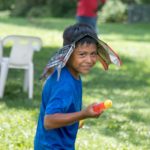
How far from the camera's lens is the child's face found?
3.66 meters

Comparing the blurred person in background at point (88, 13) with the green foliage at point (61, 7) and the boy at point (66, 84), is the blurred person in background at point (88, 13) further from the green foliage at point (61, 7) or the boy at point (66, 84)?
the green foliage at point (61, 7)

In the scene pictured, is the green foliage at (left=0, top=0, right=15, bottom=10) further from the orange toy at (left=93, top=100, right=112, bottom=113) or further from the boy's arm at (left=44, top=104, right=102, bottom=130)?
the orange toy at (left=93, top=100, right=112, bottom=113)

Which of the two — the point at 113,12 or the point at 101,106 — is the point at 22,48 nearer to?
the point at 101,106

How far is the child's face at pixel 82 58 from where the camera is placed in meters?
3.66

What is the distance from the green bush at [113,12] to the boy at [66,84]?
33.1 metres

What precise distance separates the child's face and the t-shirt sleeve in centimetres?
18

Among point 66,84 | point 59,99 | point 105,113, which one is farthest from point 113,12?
point 59,99

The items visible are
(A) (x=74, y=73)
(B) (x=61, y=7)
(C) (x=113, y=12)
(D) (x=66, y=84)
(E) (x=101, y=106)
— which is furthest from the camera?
(B) (x=61, y=7)

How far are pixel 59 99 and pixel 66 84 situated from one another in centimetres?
14

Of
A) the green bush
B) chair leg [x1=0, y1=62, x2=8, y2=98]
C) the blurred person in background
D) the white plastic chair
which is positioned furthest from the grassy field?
the green bush

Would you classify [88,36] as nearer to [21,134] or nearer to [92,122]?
[21,134]

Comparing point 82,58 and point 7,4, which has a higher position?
point 82,58

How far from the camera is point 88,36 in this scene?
12.0 ft

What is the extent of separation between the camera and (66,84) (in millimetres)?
3590
